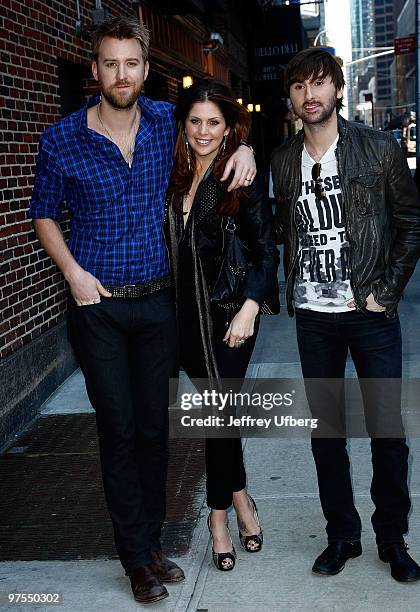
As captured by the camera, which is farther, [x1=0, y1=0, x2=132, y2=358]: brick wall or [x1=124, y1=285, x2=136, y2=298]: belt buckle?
[x1=0, y1=0, x2=132, y2=358]: brick wall

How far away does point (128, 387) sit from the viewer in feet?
12.3

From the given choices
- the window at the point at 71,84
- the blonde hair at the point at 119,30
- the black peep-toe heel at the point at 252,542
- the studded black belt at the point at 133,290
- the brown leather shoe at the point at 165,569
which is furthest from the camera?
the window at the point at 71,84

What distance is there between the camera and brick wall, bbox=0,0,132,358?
658 centimetres

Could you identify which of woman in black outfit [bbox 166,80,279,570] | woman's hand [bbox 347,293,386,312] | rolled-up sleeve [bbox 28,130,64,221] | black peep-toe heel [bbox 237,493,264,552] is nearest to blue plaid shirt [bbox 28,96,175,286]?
rolled-up sleeve [bbox 28,130,64,221]

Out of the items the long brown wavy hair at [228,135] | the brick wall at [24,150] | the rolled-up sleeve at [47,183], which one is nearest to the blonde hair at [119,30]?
the long brown wavy hair at [228,135]

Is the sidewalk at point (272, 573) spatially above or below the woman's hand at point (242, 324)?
below

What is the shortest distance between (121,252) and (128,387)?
1.87ft

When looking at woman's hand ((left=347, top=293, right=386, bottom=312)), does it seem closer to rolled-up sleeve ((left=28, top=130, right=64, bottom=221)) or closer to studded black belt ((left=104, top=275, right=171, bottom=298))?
studded black belt ((left=104, top=275, right=171, bottom=298))

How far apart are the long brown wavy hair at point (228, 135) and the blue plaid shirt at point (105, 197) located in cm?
8

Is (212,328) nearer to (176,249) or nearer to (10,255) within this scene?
(176,249)

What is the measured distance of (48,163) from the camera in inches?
143

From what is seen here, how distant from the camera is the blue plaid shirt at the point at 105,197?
3.62 metres

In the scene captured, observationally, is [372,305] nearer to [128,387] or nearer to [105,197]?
[128,387]

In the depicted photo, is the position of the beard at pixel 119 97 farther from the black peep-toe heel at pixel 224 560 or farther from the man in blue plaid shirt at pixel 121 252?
the black peep-toe heel at pixel 224 560
